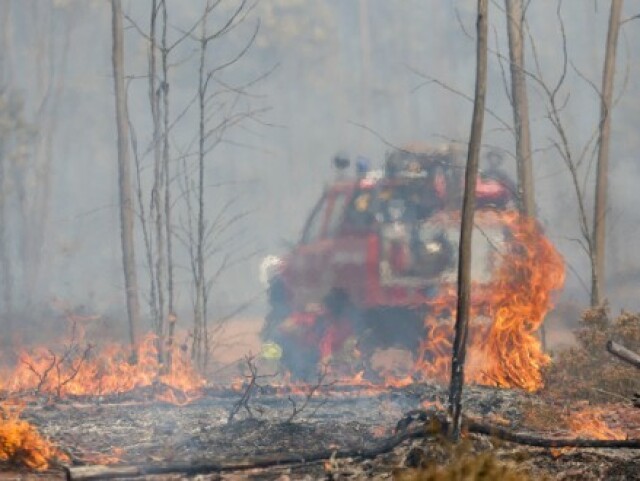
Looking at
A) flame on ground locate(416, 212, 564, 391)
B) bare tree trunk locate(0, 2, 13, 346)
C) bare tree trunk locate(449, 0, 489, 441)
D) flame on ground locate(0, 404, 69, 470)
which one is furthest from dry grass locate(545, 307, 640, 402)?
bare tree trunk locate(0, 2, 13, 346)

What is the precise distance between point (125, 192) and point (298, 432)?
7.29 m

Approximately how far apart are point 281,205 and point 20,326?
14776 mm

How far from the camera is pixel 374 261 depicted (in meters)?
11.0

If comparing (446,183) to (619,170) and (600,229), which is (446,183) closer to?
(600,229)

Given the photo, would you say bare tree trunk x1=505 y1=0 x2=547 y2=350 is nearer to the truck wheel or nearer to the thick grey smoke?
the truck wheel

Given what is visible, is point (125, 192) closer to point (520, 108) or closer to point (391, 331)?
point (391, 331)

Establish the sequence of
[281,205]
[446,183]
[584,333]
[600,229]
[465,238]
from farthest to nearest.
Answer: [281,205] < [600,229] < [446,183] < [584,333] < [465,238]

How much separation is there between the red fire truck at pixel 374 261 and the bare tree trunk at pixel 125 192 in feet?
7.83

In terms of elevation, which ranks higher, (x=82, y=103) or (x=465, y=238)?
(x=82, y=103)

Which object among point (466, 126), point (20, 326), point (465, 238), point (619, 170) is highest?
point (466, 126)

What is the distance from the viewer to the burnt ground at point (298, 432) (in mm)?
5973

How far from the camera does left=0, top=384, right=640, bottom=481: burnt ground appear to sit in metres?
5.97

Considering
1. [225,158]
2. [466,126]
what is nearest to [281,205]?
[225,158]

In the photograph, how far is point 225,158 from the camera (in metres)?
35.7
